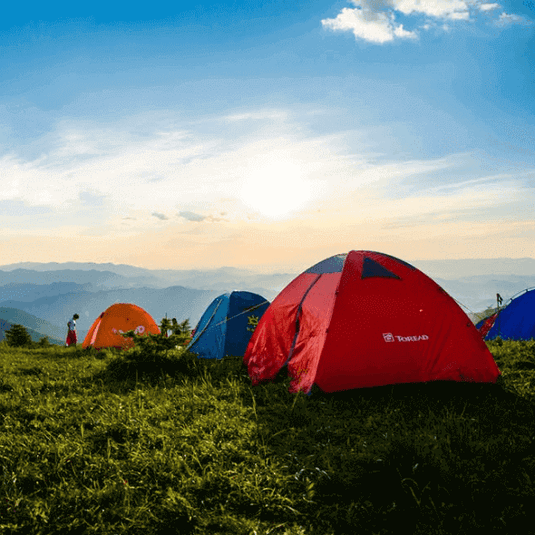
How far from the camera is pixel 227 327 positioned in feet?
44.0

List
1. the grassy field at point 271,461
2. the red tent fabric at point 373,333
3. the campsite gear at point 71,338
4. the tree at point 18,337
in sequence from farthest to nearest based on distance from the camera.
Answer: the campsite gear at point 71,338, the tree at point 18,337, the red tent fabric at point 373,333, the grassy field at point 271,461

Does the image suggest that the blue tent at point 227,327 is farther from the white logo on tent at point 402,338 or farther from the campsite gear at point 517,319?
the campsite gear at point 517,319

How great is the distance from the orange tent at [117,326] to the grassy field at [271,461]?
10.8 metres

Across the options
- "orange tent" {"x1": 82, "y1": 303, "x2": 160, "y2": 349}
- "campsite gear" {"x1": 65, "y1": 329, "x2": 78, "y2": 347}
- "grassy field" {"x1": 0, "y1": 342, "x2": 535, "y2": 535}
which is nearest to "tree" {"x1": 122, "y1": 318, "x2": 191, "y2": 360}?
"grassy field" {"x1": 0, "y1": 342, "x2": 535, "y2": 535}

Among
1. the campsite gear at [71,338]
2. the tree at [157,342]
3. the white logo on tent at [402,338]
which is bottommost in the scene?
the campsite gear at [71,338]

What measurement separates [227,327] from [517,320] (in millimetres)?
10833

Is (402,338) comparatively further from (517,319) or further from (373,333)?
(517,319)

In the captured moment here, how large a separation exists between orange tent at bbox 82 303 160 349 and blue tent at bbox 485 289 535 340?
1435cm

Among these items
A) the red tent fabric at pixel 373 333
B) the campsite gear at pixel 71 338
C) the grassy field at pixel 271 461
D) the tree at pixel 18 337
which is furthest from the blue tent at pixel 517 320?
the tree at pixel 18 337

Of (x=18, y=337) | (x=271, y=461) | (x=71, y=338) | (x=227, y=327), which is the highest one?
(x=227, y=327)

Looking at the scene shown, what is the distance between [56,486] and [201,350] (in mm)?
9726

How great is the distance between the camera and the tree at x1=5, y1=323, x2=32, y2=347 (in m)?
20.1

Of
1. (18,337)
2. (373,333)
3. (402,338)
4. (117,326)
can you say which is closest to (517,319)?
(402,338)

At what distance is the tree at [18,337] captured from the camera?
790 inches
